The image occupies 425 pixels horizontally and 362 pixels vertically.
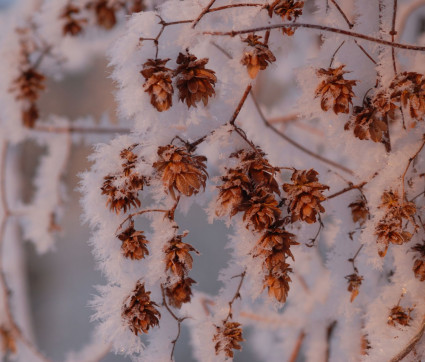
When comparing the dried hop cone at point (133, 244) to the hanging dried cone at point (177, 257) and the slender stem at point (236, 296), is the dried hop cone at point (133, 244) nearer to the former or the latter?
the hanging dried cone at point (177, 257)

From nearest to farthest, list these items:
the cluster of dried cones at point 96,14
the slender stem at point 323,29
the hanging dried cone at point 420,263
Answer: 1. the slender stem at point 323,29
2. the hanging dried cone at point 420,263
3. the cluster of dried cones at point 96,14

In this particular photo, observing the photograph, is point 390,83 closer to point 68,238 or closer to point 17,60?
point 17,60

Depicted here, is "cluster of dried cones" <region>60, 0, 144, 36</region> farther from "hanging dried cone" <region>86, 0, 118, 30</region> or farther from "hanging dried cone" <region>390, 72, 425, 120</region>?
"hanging dried cone" <region>390, 72, 425, 120</region>

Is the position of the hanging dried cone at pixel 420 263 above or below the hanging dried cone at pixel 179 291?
below

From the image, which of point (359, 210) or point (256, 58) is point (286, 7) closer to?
point (256, 58)

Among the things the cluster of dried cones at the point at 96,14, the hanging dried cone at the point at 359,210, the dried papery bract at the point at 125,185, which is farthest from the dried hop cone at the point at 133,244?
the cluster of dried cones at the point at 96,14

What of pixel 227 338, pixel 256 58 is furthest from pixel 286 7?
pixel 227 338

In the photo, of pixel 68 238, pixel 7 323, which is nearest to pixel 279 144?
pixel 7 323
